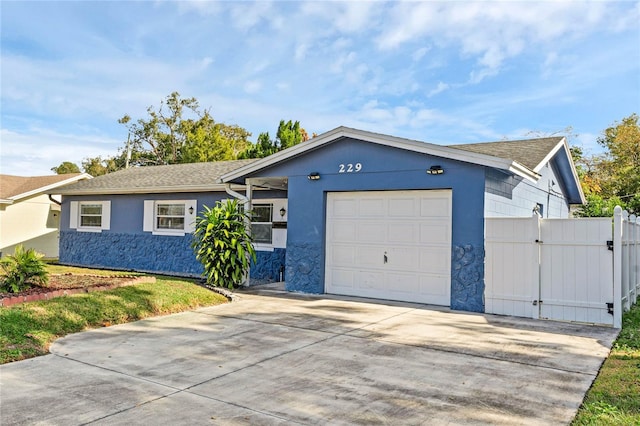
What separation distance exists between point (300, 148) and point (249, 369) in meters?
6.27

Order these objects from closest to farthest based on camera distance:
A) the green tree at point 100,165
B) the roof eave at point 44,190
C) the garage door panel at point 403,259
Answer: the garage door panel at point 403,259, the roof eave at point 44,190, the green tree at point 100,165

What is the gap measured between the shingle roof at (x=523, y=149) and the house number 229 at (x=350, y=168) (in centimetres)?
265

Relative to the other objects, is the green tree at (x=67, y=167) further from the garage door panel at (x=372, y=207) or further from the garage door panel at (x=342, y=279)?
the garage door panel at (x=372, y=207)

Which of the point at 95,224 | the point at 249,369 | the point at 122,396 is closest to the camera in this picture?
the point at 122,396

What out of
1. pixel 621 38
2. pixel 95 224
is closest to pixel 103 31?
pixel 95 224

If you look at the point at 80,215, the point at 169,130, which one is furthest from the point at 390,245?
the point at 169,130

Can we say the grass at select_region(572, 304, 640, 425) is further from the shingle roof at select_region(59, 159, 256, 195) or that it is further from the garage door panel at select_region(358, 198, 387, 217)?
the shingle roof at select_region(59, 159, 256, 195)

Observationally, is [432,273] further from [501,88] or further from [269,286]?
[501,88]

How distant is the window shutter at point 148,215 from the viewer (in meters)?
14.8

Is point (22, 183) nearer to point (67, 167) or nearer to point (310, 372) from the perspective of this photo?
point (310, 372)

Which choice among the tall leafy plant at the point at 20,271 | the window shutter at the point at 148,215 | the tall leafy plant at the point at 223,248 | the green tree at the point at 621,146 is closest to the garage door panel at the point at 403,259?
the tall leafy plant at the point at 223,248

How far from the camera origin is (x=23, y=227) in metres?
19.1

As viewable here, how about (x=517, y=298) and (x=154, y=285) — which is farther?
(x=154, y=285)

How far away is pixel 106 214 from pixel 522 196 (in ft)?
44.2
